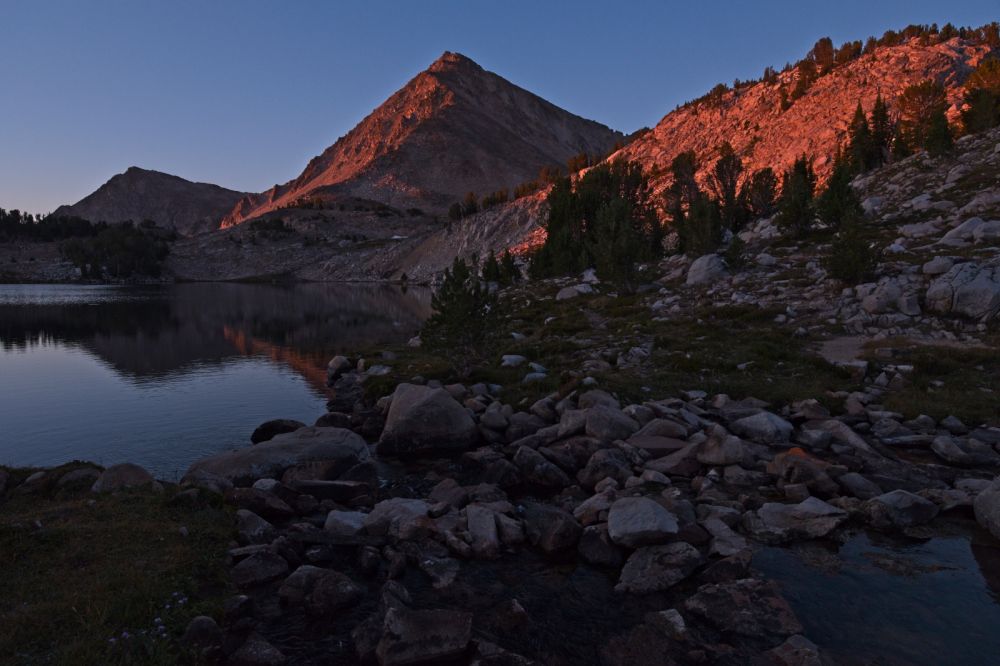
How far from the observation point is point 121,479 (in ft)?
43.4

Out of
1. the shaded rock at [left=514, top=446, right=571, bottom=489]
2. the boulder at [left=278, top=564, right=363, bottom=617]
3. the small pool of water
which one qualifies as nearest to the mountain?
the small pool of water

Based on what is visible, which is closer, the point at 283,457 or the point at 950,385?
the point at 283,457

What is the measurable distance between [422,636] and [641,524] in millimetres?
4982

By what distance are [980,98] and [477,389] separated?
70.2 metres

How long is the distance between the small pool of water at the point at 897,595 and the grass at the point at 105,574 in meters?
10.1

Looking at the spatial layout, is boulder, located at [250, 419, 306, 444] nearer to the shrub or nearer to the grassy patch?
the grassy patch

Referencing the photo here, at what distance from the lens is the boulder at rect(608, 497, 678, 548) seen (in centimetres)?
1099

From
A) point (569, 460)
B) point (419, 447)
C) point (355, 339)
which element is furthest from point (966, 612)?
point (355, 339)

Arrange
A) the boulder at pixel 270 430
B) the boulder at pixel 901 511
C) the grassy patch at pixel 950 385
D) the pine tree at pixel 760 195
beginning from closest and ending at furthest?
the boulder at pixel 901 511, the grassy patch at pixel 950 385, the boulder at pixel 270 430, the pine tree at pixel 760 195

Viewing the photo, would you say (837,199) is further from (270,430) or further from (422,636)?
(422,636)

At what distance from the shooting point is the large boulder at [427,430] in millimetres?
18719

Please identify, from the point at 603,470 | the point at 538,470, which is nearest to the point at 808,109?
the point at 603,470

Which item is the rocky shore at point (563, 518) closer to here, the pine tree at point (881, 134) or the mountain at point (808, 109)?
the pine tree at point (881, 134)

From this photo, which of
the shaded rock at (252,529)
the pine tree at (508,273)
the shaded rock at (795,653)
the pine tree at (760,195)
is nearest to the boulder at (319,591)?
the shaded rock at (252,529)
